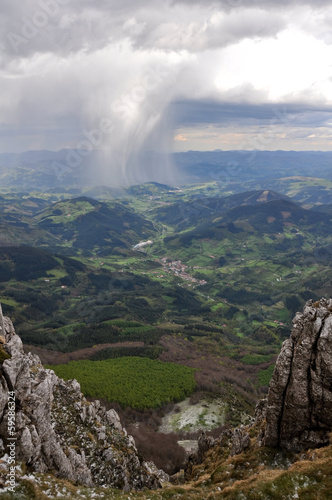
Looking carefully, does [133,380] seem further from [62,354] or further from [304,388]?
[304,388]

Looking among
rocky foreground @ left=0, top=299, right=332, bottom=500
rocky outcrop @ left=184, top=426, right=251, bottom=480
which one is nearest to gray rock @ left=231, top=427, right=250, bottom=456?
rocky outcrop @ left=184, top=426, right=251, bottom=480

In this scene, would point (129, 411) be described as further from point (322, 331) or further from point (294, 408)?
point (322, 331)

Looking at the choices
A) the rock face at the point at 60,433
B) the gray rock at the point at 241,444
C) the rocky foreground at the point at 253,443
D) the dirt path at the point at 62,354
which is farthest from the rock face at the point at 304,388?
the dirt path at the point at 62,354

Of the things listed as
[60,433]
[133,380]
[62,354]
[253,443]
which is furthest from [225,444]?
[62,354]

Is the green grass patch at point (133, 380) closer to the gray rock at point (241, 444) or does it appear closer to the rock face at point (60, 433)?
the rock face at point (60, 433)

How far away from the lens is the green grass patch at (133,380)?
9306 centimetres

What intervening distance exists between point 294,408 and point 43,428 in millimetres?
32214

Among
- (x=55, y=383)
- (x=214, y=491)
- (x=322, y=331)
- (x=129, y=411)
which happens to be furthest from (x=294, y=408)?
(x=129, y=411)

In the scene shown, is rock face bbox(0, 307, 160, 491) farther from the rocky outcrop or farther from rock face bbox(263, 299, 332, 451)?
rock face bbox(263, 299, 332, 451)

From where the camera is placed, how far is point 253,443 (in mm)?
43156

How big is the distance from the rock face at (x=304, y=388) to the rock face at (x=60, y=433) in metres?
22.6

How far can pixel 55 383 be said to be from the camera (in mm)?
55094

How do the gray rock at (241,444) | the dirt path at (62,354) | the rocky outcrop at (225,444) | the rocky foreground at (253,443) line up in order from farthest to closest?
the dirt path at (62,354)
the rocky outcrop at (225,444)
the gray rock at (241,444)
the rocky foreground at (253,443)

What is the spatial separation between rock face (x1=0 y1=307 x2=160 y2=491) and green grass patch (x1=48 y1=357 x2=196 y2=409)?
3863 cm
